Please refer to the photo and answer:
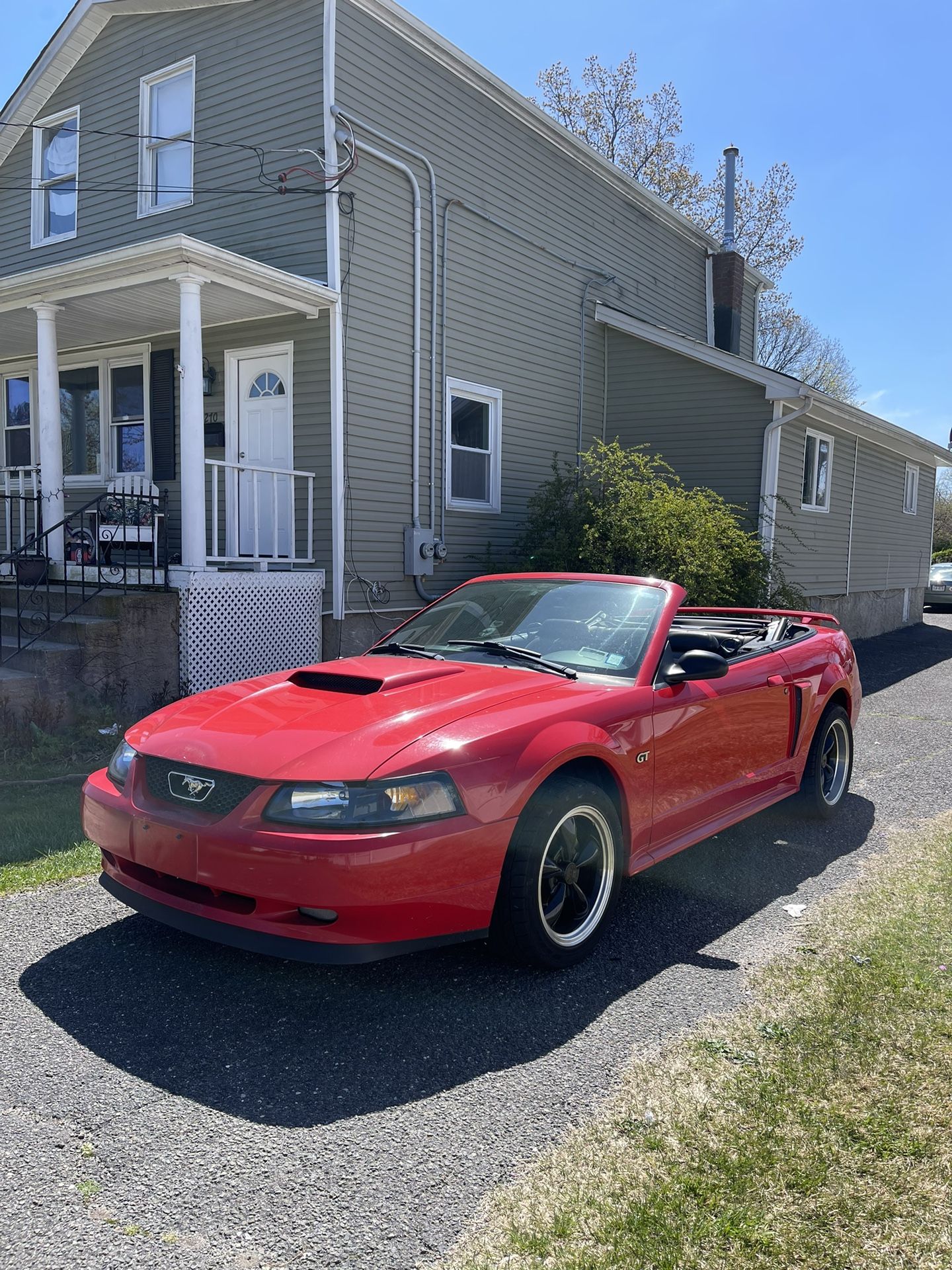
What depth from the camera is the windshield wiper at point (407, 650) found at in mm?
4441

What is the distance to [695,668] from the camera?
402 cm

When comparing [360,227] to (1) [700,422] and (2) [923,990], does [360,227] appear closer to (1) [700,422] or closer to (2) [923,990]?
(1) [700,422]

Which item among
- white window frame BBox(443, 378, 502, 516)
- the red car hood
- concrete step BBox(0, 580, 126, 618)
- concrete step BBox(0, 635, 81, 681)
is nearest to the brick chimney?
white window frame BBox(443, 378, 502, 516)

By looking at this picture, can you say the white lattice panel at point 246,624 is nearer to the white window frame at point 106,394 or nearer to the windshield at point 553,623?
the white window frame at point 106,394

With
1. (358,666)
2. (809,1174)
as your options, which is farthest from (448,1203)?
(358,666)

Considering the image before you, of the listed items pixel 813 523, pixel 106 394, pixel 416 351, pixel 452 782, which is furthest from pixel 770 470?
pixel 452 782

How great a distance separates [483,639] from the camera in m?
4.50

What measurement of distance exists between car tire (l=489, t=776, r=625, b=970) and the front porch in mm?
5825

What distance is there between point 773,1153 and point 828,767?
3670 millimetres

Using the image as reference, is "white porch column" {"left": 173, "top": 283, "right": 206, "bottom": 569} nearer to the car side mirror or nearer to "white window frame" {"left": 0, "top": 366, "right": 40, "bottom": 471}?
"white window frame" {"left": 0, "top": 366, "right": 40, "bottom": 471}

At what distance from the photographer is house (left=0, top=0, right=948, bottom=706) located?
367 inches

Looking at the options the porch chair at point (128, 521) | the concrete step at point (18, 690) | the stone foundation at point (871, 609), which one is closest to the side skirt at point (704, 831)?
the concrete step at point (18, 690)

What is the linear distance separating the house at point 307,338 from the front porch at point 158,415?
0.13ft

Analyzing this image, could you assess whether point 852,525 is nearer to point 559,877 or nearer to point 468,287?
point 468,287
